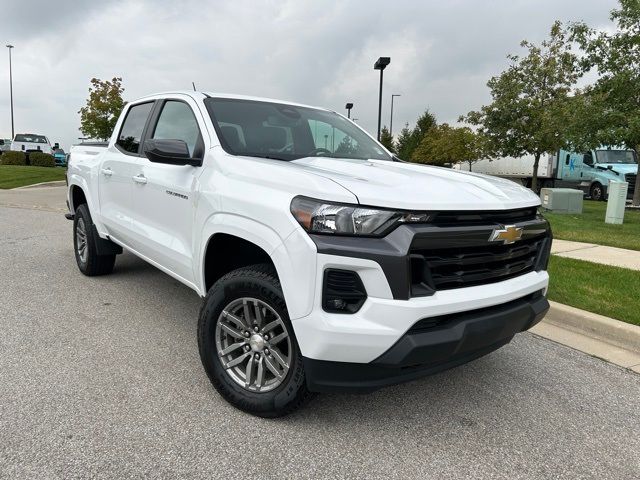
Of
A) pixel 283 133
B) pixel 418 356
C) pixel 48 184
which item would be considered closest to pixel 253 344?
pixel 418 356

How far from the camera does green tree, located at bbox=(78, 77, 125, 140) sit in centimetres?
2689

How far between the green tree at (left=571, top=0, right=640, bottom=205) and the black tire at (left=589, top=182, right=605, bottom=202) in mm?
9088

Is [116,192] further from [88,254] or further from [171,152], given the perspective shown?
[171,152]

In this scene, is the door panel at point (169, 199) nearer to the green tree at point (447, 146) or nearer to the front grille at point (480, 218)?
the front grille at point (480, 218)

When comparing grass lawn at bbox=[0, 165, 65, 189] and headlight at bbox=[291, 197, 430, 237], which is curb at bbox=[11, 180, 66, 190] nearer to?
grass lawn at bbox=[0, 165, 65, 189]

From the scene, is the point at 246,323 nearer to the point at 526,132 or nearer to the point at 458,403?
the point at 458,403

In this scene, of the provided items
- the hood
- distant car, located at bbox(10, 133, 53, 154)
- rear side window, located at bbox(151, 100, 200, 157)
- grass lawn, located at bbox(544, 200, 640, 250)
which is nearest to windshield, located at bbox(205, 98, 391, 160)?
rear side window, located at bbox(151, 100, 200, 157)

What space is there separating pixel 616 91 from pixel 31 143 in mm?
33361

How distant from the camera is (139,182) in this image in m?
4.00

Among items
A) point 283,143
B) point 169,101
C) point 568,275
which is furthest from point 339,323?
point 568,275

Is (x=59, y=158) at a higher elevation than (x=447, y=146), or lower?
lower

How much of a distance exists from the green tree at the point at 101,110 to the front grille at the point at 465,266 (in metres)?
27.1

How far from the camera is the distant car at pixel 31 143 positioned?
32.8 meters

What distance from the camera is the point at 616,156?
2169 cm
